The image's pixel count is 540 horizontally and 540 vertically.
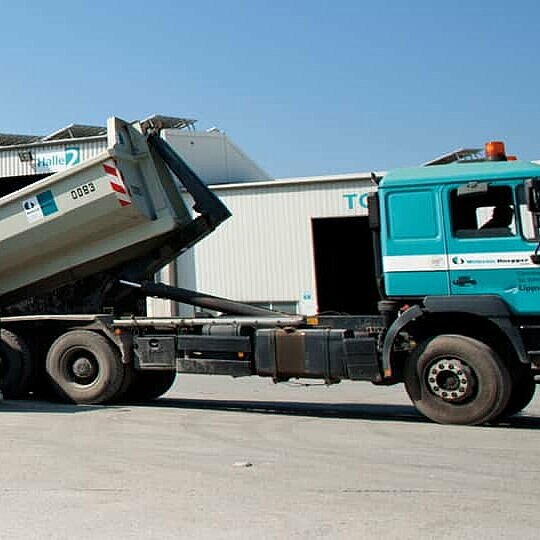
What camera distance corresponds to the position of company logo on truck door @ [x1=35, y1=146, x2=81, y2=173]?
25.3 metres

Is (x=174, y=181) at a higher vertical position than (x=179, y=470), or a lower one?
higher

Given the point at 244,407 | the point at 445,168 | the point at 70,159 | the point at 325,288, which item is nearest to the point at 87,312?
the point at 244,407

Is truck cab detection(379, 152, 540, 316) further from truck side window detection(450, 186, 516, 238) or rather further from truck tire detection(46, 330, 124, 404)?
truck tire detection(46, 330, 124, 404)

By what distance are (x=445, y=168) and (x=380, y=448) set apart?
131 inches

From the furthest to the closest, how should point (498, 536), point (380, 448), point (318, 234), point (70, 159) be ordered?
point (70, 159) < point (318, 234) < point (380, 448) < point (498, 536)

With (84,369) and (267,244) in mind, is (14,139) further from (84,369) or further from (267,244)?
(84,369)

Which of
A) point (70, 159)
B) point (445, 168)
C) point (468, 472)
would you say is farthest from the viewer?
point (70, 159)

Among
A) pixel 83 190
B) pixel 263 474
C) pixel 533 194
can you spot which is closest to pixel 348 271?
pixel 83 190

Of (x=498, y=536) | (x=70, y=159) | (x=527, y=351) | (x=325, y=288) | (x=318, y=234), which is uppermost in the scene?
(x=70, y=159)

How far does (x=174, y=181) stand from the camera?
12.2m

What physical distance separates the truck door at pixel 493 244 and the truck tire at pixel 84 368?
15.5ft

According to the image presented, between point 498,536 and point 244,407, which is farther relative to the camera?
point 244,407

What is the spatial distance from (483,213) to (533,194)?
650 millimetres

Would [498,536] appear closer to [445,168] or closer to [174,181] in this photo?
[445,168]
